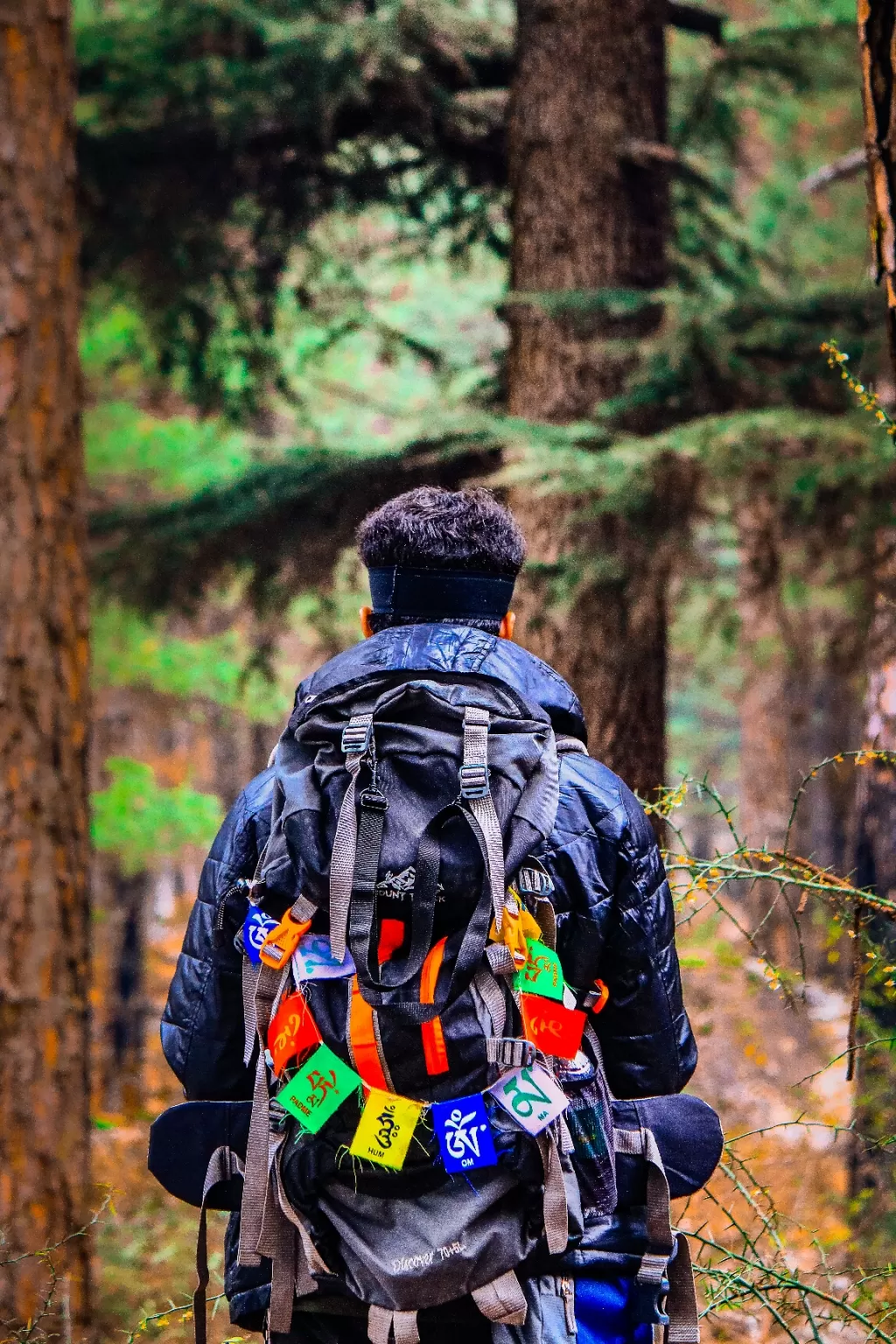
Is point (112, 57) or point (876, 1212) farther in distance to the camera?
point (112, 57)

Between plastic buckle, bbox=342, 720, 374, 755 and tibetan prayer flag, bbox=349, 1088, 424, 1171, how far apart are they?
575mm

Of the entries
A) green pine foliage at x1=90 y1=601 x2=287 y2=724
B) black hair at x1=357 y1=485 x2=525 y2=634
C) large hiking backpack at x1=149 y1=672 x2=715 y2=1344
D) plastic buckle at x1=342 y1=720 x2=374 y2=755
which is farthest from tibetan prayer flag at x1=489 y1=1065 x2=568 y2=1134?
green pine foliage at x1=90 y1=601 x2=287 y2=724

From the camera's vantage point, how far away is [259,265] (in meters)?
6.58

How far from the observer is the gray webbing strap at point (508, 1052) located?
1951 millimetres

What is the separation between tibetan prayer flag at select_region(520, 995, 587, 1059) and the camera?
2.02m

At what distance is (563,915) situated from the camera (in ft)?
7.20

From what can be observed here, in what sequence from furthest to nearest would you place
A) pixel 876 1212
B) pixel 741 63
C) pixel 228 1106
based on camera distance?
pixel 741 63
pixel 876 1212
pixel 228 1106

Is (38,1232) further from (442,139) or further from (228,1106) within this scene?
(442,139)

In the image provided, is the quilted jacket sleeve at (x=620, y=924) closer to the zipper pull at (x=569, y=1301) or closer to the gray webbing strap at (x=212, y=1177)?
the zipper pull at (x=569, y=1301)

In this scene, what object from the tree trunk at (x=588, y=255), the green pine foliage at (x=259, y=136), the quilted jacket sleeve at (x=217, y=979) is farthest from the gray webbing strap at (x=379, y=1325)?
the green pine foliage at (x=259, y=136)

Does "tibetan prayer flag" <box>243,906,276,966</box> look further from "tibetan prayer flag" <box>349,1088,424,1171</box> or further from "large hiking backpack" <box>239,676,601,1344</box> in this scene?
"tibetan prayer flag" <box>349,1088,424,1171</box>

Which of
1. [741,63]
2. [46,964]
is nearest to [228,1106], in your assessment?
[46,964]

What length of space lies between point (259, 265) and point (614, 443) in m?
2.79

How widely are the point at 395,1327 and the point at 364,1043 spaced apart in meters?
0.47
